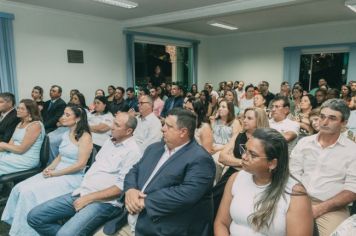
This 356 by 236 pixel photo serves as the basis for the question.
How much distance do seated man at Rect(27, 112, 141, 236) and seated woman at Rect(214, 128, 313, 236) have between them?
2.74ft

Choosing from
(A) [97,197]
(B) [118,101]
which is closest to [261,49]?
(B) [118,101]

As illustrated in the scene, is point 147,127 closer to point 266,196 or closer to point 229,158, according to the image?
point 229,158

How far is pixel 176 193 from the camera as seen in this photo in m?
1.51

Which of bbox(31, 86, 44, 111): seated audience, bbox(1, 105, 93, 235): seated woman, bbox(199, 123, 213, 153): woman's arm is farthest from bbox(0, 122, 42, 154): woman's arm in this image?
bbox(31, 86, 44, 111): seated audience

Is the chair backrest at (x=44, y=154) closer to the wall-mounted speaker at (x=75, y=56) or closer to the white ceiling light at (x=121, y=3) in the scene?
the white ceiling light at (x=121, y=3)

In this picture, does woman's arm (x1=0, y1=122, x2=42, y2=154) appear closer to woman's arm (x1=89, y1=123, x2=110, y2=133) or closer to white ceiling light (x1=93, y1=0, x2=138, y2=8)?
woman's arm (x1=89, y1=123, x2=110, y2=133)

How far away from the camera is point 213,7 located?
5.20 metres

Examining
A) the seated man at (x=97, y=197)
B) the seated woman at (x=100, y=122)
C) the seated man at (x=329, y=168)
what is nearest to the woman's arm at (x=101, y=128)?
the seated woman at (x=100, y=122)

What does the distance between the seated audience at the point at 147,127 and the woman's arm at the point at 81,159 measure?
880 mm

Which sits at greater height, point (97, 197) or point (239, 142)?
point (239, 142)

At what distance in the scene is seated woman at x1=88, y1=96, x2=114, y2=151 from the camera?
12.6ft

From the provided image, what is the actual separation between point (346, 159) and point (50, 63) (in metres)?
5.42

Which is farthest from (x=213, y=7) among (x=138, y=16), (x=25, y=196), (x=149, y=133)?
(x=25, y=196)

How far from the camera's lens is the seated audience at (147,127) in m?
3.20
